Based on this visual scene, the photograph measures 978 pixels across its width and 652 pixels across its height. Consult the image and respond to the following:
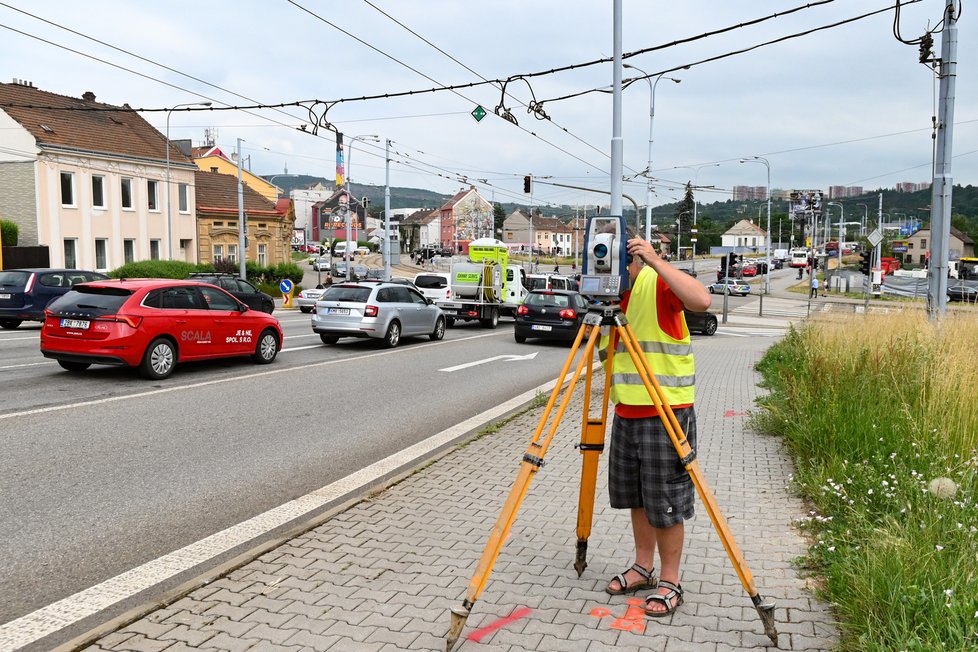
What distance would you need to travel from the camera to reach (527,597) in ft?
13.8

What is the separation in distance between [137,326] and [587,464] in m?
9.47

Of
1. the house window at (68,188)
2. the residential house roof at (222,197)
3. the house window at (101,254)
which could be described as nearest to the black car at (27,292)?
the house window at (68,188)

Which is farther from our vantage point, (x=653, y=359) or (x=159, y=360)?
(x=159, y=360)

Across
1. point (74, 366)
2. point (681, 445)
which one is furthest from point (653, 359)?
point (74, 366)

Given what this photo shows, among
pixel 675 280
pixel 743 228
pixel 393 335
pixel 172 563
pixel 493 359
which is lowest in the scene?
pixel 493 359

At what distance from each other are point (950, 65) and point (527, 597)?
11.5 m

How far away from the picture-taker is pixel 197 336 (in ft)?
43.2

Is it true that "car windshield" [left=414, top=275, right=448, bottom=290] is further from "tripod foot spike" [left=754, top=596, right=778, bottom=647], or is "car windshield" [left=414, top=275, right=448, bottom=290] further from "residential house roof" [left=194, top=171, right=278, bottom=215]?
"residential house roof" [left=194, top=171, right=278, bottom=215]

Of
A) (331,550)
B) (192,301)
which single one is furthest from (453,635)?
(192,301)

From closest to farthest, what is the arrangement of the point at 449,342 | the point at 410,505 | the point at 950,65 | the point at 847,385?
the point at 410,505 < the point at 847,385 < the point at 950,65 < the point at 449,342

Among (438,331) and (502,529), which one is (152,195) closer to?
(438,331)

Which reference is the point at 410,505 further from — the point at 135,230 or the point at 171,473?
the point at 135,230

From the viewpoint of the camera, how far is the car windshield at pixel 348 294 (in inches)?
723

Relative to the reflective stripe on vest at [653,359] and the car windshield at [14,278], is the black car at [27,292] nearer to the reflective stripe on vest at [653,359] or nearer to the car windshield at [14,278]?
the car windshield at [14,278]
